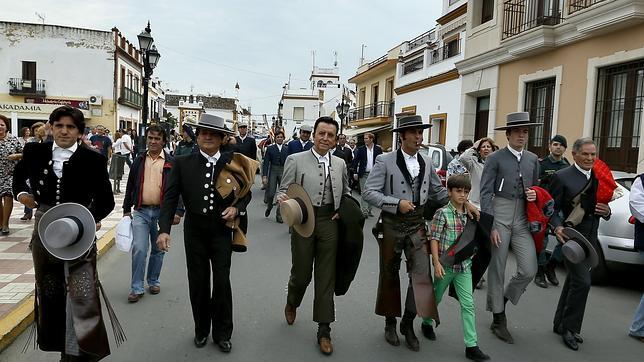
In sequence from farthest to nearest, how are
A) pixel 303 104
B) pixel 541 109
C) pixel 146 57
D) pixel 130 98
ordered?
1. pixel 303 104
2. pixel 130 98
3. pixel 146 57
4. pixel 541 109

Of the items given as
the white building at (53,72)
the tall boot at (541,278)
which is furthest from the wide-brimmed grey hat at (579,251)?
the white building at (53,72)

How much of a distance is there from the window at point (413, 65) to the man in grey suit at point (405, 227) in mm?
18815

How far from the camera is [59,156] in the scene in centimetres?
348

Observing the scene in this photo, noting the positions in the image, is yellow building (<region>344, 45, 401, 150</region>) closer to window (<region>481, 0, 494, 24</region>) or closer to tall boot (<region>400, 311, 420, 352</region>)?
window (<region>481, 0, 494, 24</region>)

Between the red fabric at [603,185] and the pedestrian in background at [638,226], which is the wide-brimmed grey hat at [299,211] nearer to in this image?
the red fabric at [603,185]

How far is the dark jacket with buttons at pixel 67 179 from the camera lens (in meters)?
3.45

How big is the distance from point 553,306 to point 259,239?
478 cm

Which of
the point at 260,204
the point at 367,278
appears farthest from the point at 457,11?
the point at 367,278

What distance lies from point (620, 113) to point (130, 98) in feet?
114

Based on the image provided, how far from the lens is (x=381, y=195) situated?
4.23 metres

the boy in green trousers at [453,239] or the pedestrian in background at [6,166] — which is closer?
the boy in green trousers at [453,239]

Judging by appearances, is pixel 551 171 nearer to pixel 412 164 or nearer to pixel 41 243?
pixel 412 164

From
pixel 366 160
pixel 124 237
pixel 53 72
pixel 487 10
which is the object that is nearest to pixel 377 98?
pixel 487 10

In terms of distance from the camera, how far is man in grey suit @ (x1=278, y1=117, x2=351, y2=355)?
14.0 feet
